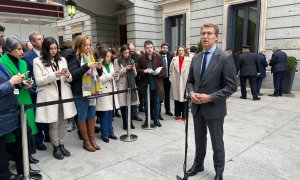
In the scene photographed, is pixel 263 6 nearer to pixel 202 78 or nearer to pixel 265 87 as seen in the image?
pixel 265 87

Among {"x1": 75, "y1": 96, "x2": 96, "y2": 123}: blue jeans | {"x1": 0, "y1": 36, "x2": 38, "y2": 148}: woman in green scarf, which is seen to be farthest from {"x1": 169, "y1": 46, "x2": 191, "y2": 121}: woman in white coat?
{"x1": 0, "y1": 36, "x2": 38, "y2": 148}: woman in green scarf

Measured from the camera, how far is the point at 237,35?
474 inches

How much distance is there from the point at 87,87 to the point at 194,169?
2.20 metres

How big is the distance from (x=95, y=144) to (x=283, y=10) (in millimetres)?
9829

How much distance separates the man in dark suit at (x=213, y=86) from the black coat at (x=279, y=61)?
731 centimetres

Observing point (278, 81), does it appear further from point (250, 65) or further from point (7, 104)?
point (7, 104)

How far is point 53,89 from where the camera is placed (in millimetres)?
3838

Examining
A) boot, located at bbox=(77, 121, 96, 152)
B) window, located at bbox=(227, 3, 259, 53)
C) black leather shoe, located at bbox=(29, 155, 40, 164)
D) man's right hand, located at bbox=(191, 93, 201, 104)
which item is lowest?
black leather shoe, located at bbox=(29, 155, 40, 164)

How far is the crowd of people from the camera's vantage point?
2979 mm

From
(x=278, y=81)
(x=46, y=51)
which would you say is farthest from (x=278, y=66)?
(x=46, y=51)

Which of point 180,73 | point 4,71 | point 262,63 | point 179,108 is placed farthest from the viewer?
point 262,63

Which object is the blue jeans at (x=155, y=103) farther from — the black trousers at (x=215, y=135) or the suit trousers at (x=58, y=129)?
the black trousers at (x=215, y=135)

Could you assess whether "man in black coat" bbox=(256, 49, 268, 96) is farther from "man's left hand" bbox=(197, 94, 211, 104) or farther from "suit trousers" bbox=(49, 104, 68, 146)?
"suit trousers" bbox=(49, 104, 68, 146)

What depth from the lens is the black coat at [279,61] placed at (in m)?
9.10
